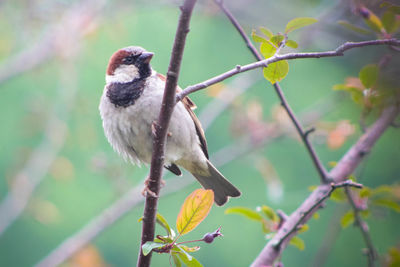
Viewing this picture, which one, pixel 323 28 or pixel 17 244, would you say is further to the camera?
pixel 17 244

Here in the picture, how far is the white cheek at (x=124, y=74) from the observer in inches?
71.6

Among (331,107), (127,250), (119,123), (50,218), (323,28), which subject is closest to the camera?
(119,123)

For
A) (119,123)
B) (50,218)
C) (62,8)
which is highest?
(62,8)

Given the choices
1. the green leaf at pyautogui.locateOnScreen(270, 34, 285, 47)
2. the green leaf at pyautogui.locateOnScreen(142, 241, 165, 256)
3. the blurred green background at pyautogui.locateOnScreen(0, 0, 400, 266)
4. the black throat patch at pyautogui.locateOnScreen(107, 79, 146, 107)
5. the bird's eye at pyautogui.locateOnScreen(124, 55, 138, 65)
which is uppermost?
the green leaf at pyautogui.locateOnScreen(270, 34, 285, 47)

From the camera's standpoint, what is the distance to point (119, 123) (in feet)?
5.71

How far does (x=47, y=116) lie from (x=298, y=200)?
254cm

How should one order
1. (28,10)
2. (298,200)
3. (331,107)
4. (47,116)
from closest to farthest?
(331,107) < (28,10) < (47,116) < (298,200)

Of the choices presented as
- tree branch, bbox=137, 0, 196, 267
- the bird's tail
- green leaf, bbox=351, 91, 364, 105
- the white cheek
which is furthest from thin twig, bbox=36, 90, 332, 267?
tree branch, bbox=137, 0, 196, 267

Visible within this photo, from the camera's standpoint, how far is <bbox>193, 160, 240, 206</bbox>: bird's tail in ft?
6.37

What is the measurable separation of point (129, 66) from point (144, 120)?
0.36m

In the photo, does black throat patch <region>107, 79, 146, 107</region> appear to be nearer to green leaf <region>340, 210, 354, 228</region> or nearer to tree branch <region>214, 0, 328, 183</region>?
tree branch <region>214, 0, 328, 183</region>

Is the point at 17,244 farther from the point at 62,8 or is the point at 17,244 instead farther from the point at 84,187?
the point at 62,8

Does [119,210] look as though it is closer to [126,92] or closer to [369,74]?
[126,92]

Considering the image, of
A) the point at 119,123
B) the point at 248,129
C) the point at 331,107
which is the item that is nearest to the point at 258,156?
the point at 248,129
